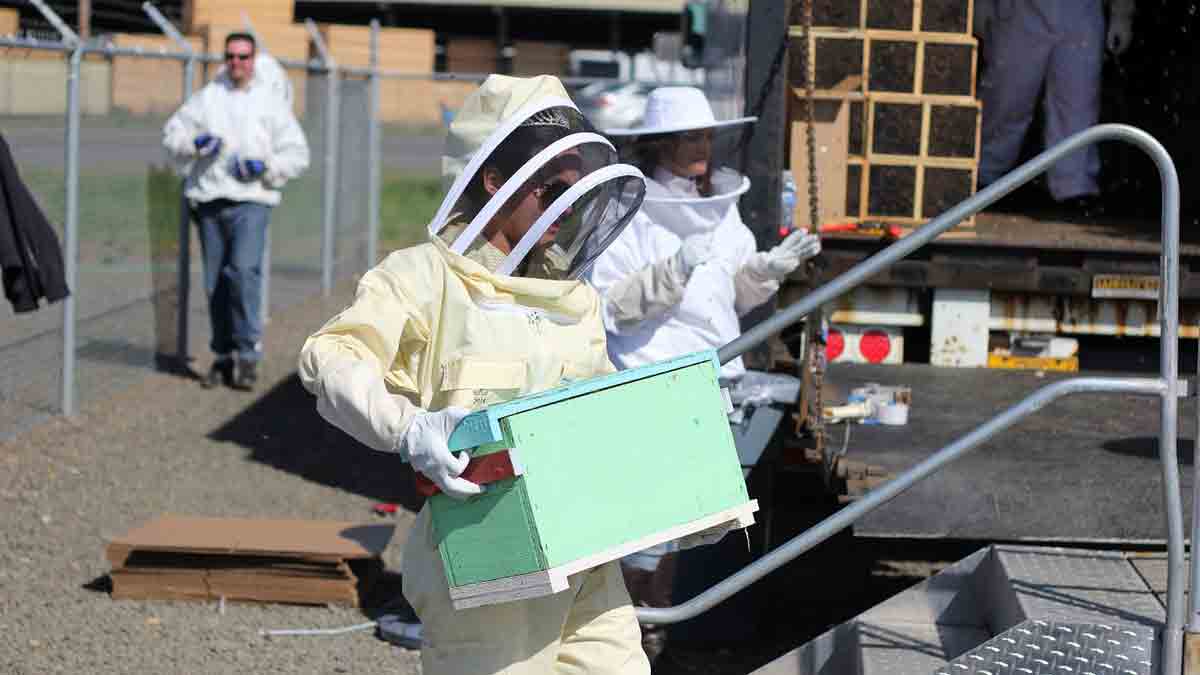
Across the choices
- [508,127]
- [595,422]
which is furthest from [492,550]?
[508,127]

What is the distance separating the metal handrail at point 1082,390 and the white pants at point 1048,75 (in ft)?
16.5

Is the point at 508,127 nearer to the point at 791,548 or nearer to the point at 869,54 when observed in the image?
the point at 791,548

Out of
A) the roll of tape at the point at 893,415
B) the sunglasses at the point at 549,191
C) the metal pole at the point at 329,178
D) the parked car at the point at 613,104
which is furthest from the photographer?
the parked car at the point at 613,104

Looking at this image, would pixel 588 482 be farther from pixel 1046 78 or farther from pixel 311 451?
pixel 1046 78

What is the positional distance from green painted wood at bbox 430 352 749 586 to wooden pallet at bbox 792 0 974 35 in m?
4.06

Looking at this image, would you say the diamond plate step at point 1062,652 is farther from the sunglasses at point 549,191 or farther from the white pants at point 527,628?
the sunglasses at point 549,191

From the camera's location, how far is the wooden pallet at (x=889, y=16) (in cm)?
711

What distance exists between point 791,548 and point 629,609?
94 centimetres

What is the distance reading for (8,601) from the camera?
613 cm

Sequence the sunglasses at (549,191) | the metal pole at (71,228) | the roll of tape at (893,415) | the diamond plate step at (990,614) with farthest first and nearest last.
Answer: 1. the metal pole at (71,228)
2. the roll of tape at (893,415)
3. the diamond plate step at (990,614)
4. the sunglasses at (549,191)

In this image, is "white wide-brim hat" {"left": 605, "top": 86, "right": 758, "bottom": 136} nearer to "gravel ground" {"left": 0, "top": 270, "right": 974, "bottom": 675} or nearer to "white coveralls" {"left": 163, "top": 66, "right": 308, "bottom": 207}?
"gravel ground" {"left": 0, "top": 270, "right": 974, "bottom": 675}

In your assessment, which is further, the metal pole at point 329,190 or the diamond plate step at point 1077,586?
the metal pole at point 329,190

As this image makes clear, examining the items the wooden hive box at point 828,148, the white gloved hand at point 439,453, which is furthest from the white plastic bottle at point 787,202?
the white gloved hand at point 439,453

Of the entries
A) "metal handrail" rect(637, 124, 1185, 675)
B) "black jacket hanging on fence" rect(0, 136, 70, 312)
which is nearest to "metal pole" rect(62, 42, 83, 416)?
"black jacket hanging on fence" rect(0, 136, 70, 312)
